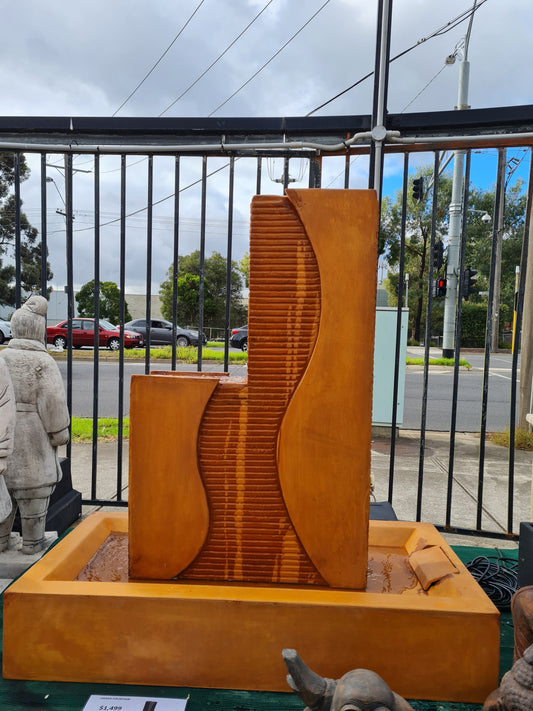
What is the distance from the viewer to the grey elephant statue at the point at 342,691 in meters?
0.95

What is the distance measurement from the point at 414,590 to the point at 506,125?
198 centimetres

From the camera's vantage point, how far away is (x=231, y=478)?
1445 millimetres

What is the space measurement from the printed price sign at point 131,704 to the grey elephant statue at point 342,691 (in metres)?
0.43

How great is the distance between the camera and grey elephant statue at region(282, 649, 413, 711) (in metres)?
0.95

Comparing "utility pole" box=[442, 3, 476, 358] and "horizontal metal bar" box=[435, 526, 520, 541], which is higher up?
"utility pole" box=[442, 3, 476, 358]

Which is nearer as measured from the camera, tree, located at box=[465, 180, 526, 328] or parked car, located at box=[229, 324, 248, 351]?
parked car, located at box=[229, 324, 248, 351]

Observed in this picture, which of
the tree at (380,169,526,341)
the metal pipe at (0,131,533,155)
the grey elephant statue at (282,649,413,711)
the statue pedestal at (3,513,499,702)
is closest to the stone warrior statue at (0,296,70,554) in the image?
the statue pedestal at (3,513,499,702)

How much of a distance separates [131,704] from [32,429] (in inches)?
46.6

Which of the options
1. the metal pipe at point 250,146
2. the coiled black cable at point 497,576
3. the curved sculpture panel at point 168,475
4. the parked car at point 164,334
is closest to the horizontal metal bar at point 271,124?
the metal pipe at point 250,146

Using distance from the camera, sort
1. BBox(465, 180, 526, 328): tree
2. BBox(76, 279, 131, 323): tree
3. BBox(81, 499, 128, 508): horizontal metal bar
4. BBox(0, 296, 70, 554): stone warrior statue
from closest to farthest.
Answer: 1. BBox(0, 296, 70, 554): stone warrior statue
2. BBox(81, 499, 128, 508): horizontal metal bar
3. BBox(465, 180, 526, 328): tree
4. BBox(76, 279, 131, 323): tree

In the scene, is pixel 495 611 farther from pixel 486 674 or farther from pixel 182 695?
pixel 182 695

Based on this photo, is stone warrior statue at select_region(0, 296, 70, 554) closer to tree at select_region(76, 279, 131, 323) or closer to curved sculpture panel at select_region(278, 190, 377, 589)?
curved sculpture panel at select_region(278, 190, 377, 589)

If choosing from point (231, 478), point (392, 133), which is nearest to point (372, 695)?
point (231, 478)

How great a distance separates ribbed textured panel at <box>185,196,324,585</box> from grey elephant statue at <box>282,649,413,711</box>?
438mm
